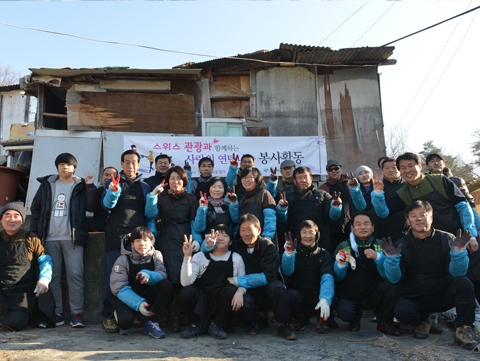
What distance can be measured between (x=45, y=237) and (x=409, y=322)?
13.2 ft

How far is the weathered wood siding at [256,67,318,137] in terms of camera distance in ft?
30.6

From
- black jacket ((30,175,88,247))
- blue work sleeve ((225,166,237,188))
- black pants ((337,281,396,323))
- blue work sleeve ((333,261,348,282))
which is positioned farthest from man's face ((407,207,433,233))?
black jacket ((30,175,88,247))

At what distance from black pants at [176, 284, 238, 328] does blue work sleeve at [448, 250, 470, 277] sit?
2.07m

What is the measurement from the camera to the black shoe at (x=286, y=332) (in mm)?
3824

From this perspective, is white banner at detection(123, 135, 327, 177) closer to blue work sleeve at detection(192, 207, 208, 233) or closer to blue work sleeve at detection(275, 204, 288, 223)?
blue work sleeve at detection(275, 204, 288, 223)

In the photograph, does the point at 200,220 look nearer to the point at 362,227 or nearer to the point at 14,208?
the point at 362,227

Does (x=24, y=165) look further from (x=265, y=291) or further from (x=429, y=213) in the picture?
(x=429, y=213)

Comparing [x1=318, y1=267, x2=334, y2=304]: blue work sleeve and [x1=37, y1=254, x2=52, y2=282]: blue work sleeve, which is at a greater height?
[x1=37, y1=254, x2=52, y2=282]: blue work sleeve

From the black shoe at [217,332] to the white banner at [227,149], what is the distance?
14.5 ft

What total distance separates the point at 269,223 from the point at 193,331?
144 cm

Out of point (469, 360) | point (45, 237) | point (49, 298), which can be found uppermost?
point (45, 237)

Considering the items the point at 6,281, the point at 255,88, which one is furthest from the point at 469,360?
the point at 255,88

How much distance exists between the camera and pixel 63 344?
3652 millimetres

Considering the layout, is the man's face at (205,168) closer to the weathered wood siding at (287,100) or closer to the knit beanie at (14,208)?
the knit beanie at (14,208)
